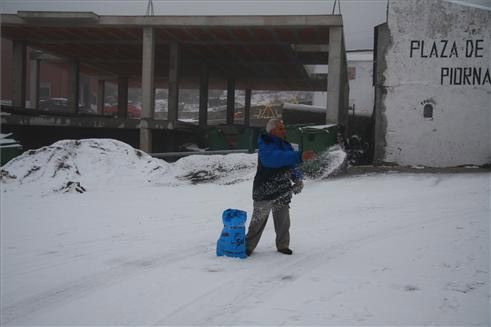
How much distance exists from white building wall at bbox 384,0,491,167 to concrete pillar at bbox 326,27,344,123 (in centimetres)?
215

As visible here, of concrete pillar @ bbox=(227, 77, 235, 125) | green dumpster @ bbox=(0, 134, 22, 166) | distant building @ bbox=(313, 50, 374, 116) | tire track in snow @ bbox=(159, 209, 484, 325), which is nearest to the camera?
tire track in snow @ bbox=(159, 209, 484, 325)

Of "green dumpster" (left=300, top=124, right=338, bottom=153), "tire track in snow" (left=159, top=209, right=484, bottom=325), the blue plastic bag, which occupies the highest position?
"green dumpster" (left=300, top=124, right=338, bottom=153)

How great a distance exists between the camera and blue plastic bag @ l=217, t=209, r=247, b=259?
16.8 ft

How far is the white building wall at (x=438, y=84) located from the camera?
1448 centimetres

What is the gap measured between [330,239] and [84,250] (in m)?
3.24

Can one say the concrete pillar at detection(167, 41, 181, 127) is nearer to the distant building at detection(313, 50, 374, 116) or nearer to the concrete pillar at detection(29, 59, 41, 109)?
the concrete pillar at detection(29, 59, 41, 109)

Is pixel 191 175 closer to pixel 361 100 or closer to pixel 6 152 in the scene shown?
pixel 6 152

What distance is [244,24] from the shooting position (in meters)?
17.5

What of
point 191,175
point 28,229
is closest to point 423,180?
point 191,175

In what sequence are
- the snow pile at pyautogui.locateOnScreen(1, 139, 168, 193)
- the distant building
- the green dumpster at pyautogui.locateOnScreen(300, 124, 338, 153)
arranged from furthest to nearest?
the distant building < the green dumpster at pyautogui.locateOnScreen(300, 124, 338, 153) < the snow pile at pyautogui.locateOnScreen(1, 139, 168, 193)

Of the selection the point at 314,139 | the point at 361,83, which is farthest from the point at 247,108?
the point at 314,139

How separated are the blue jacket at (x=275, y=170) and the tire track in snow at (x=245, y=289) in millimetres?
767

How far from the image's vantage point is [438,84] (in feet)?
48.3


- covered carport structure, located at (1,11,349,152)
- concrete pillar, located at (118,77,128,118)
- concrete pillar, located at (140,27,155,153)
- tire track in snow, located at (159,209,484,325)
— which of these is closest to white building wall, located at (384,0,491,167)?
covered carport structure, located at (1,11,349,152)
